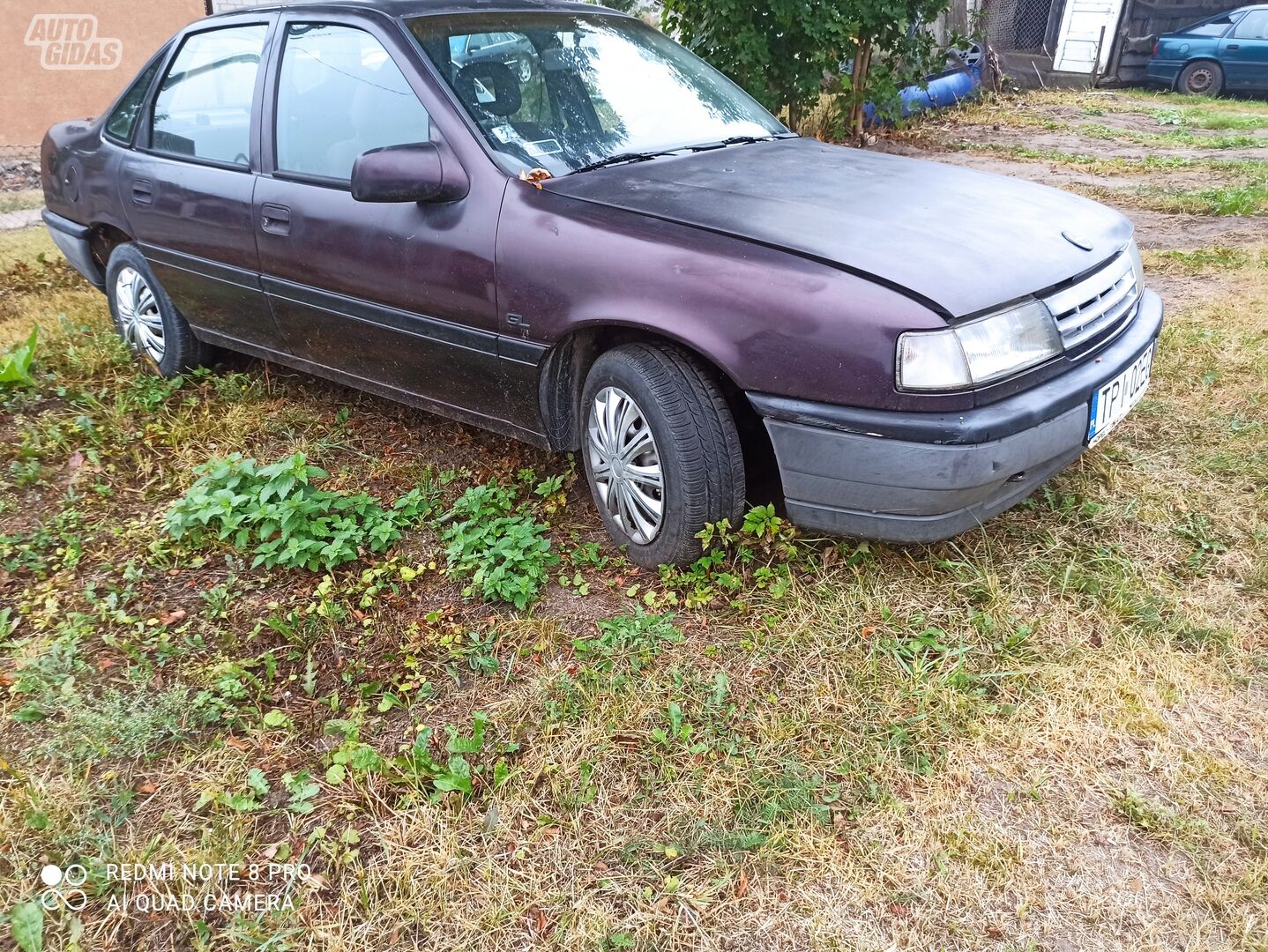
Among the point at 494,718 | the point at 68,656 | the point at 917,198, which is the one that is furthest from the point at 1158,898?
A: the point at 68,656

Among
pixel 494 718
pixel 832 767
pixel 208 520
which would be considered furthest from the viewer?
pixel 208 520

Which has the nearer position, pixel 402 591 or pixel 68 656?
pixel 68 656

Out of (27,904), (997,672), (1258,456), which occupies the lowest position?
(27,904)

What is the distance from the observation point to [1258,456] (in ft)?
10.3

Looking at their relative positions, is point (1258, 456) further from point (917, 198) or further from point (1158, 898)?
point (1158, 898)

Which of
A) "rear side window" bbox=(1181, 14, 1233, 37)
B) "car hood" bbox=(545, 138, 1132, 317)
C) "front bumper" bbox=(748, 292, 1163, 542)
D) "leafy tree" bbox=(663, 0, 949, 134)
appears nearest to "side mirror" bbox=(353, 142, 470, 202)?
"car hood" bbox=(545, 138, 1132, 317)

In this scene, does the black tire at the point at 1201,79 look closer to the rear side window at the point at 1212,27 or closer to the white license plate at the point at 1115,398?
the rear side window at the point at 1212,27

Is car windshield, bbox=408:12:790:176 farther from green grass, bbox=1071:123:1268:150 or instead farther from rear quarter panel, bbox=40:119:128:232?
green grass, bbox=1071:123:1268:150

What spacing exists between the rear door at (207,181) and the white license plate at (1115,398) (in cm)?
288

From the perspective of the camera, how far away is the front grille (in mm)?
2461

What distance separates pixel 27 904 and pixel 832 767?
1.73 metres

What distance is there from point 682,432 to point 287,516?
1364 mm

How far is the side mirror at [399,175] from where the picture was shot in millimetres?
2693

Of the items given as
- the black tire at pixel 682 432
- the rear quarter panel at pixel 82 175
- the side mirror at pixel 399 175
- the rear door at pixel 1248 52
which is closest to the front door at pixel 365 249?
the side mirror at pixel 399 175
